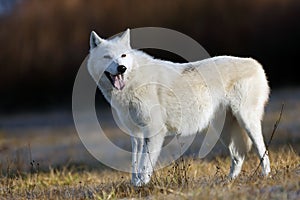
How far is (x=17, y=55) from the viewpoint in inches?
792

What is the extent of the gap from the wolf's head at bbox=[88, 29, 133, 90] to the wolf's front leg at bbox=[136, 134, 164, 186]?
0.66 meters

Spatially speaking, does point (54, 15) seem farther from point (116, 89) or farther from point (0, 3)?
point (116, 89)

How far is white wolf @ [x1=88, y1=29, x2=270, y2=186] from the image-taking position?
5699 millimetres

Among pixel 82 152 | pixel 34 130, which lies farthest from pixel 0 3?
pixel 82 152

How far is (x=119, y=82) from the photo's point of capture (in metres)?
5.80

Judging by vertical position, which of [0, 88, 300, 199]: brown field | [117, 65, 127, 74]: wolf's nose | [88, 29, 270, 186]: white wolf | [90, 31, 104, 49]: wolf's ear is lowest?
[0, 88, 300, 199]: brown field

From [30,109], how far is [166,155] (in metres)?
11.3

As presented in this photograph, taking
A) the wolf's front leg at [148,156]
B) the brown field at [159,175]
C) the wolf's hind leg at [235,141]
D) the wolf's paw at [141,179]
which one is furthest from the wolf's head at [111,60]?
the wolf's hind leg at [235,141]

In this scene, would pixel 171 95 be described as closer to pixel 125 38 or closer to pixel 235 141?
pixel 125 38

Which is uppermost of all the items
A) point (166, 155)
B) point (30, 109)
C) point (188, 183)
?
point (188, 183)

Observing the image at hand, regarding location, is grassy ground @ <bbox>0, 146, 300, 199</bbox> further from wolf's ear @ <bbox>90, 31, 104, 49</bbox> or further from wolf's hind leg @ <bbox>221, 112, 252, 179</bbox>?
wolf's ear @ <bbox>90, 31, 104, 49</bbox>

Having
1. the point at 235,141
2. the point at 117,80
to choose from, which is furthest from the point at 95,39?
the point at 235,141

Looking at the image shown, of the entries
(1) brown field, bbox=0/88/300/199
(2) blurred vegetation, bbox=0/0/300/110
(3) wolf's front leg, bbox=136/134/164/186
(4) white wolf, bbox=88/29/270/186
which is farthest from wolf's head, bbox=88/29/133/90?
(2) blurred vegetation, bbox=0/0/300/110

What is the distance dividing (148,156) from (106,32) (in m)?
13.6
